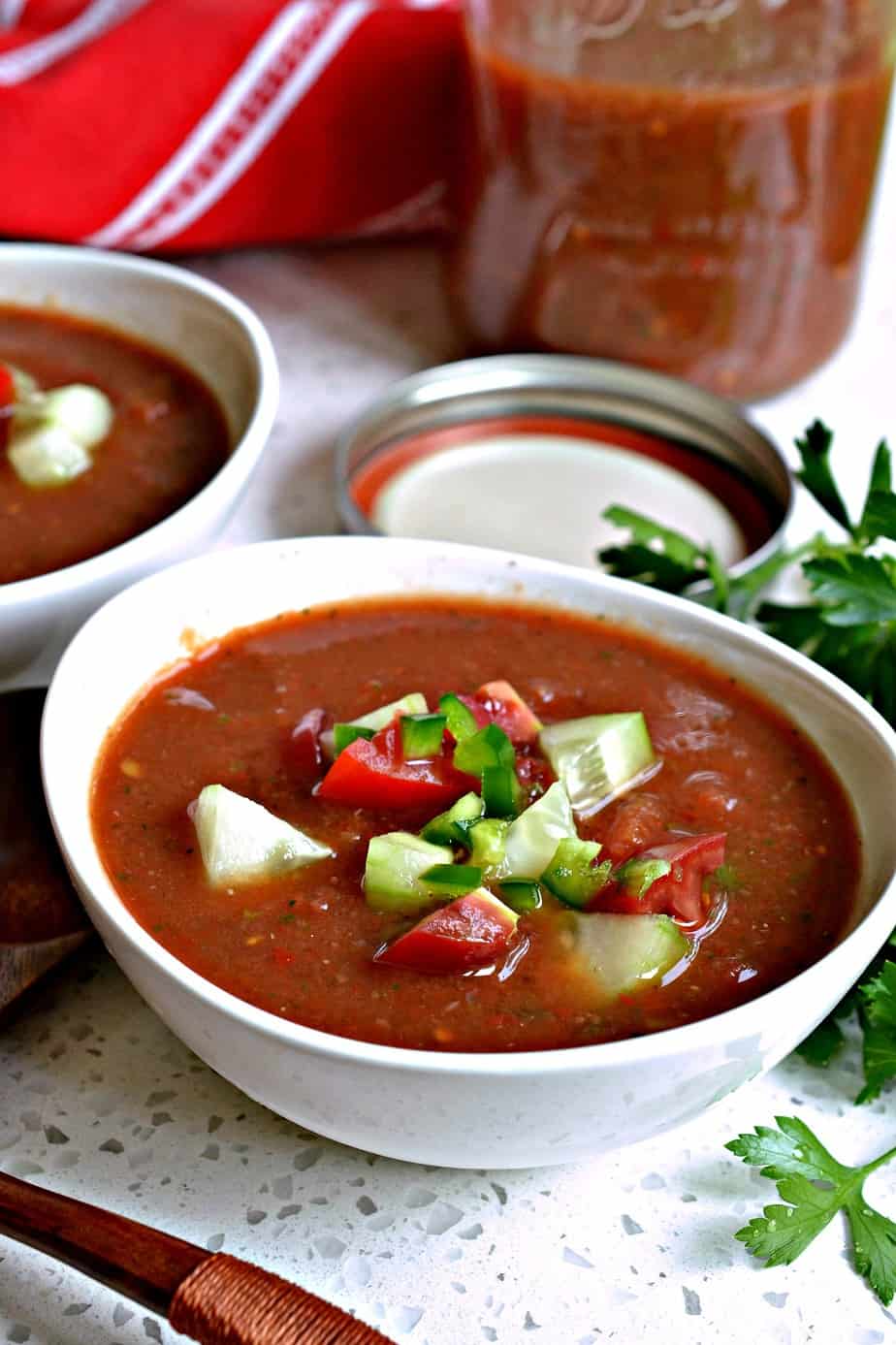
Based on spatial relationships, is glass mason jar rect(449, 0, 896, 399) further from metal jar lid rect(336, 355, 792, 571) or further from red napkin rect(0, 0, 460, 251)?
red napkin rect(0, 0, 460, 251)

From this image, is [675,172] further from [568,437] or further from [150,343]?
[150,343]

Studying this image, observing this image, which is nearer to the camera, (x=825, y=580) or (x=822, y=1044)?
(x=822, y=1044)

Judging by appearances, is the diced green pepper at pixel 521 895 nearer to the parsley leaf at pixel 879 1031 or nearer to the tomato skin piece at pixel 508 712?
the tomato skin piece at pixel 508 712

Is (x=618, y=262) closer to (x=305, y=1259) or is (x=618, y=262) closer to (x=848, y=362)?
(x=848, y=362)

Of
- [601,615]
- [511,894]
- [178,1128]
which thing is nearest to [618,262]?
[601,615]

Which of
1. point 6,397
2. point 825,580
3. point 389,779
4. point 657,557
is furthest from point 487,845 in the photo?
point 6,397

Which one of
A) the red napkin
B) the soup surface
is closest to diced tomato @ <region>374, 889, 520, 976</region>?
the soup surface

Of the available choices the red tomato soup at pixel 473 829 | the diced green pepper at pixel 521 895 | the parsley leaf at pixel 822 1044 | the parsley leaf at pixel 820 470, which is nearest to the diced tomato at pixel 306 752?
the red tomato soup at pixel 473 829
